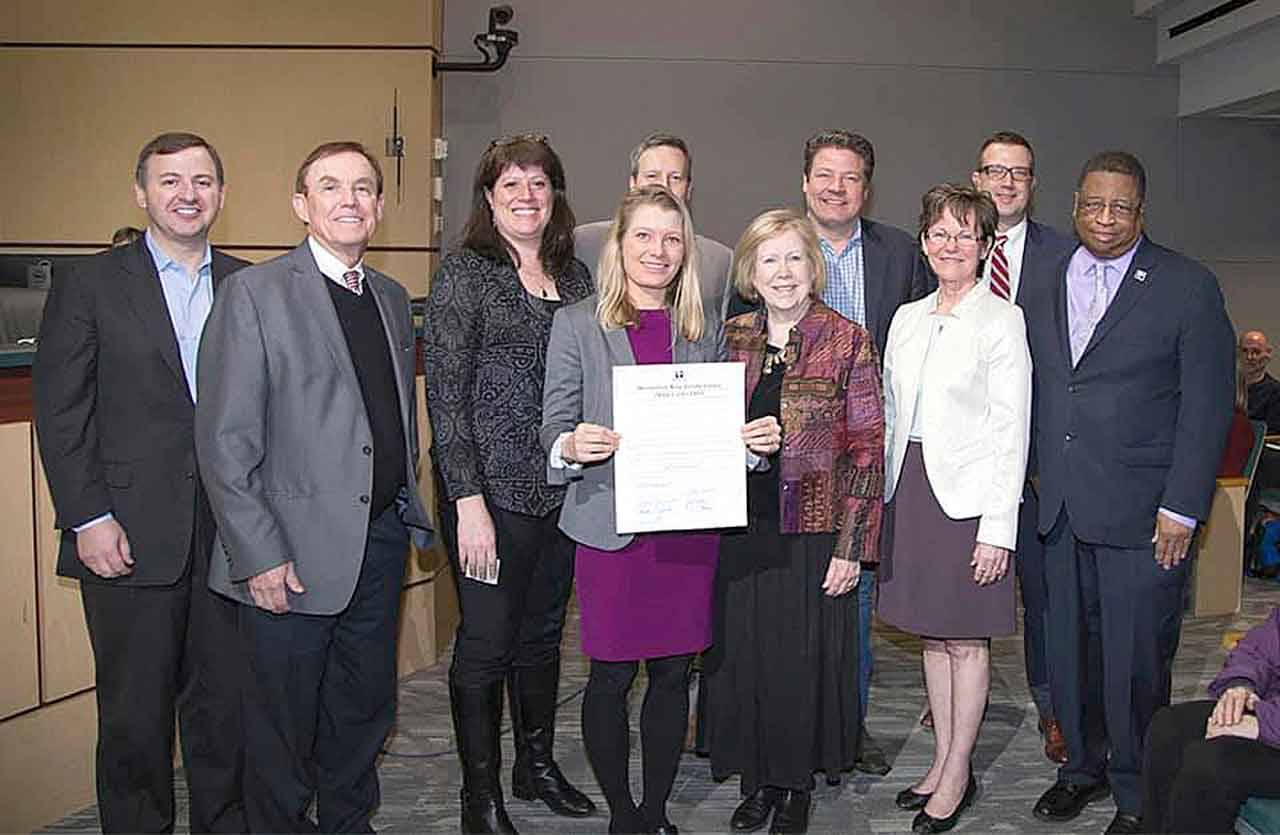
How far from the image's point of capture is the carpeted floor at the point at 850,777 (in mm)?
3379

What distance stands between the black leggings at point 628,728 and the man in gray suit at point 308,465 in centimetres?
55

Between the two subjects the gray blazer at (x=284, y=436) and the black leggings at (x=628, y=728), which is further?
the black leggings at (x=628, y=728)

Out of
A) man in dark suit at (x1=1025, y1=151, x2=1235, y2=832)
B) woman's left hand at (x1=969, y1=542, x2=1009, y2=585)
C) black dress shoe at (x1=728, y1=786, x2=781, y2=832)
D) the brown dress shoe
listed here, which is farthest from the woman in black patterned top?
the brown dress shoe

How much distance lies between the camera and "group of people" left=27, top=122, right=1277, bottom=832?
2.74m

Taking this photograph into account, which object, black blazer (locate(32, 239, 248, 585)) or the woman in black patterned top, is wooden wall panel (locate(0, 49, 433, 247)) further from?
black blazer (locate(32, 239, 248, 585))

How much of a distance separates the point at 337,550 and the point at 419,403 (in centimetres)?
191

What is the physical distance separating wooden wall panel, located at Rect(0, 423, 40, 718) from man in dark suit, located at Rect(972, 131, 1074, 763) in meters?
2.68

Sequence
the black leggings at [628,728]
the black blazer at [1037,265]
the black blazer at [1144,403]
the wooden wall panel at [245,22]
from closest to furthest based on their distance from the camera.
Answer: the black leggings at [628,728] < the black blazer at [1144,403] < the black blazer at [1037,265] < the wooden wall panel at [245,22]

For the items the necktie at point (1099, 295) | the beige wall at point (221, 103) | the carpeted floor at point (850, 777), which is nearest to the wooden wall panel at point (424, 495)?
the carpeted floor at point (850, 777)

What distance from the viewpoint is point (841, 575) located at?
3.03 metres

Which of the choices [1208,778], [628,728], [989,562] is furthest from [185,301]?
[1208,778]

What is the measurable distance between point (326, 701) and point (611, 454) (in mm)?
954

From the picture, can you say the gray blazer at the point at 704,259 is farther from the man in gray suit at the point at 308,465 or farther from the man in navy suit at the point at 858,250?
the man in gray suit at the point at 308,465

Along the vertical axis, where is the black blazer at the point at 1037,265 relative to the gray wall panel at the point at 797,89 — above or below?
below
